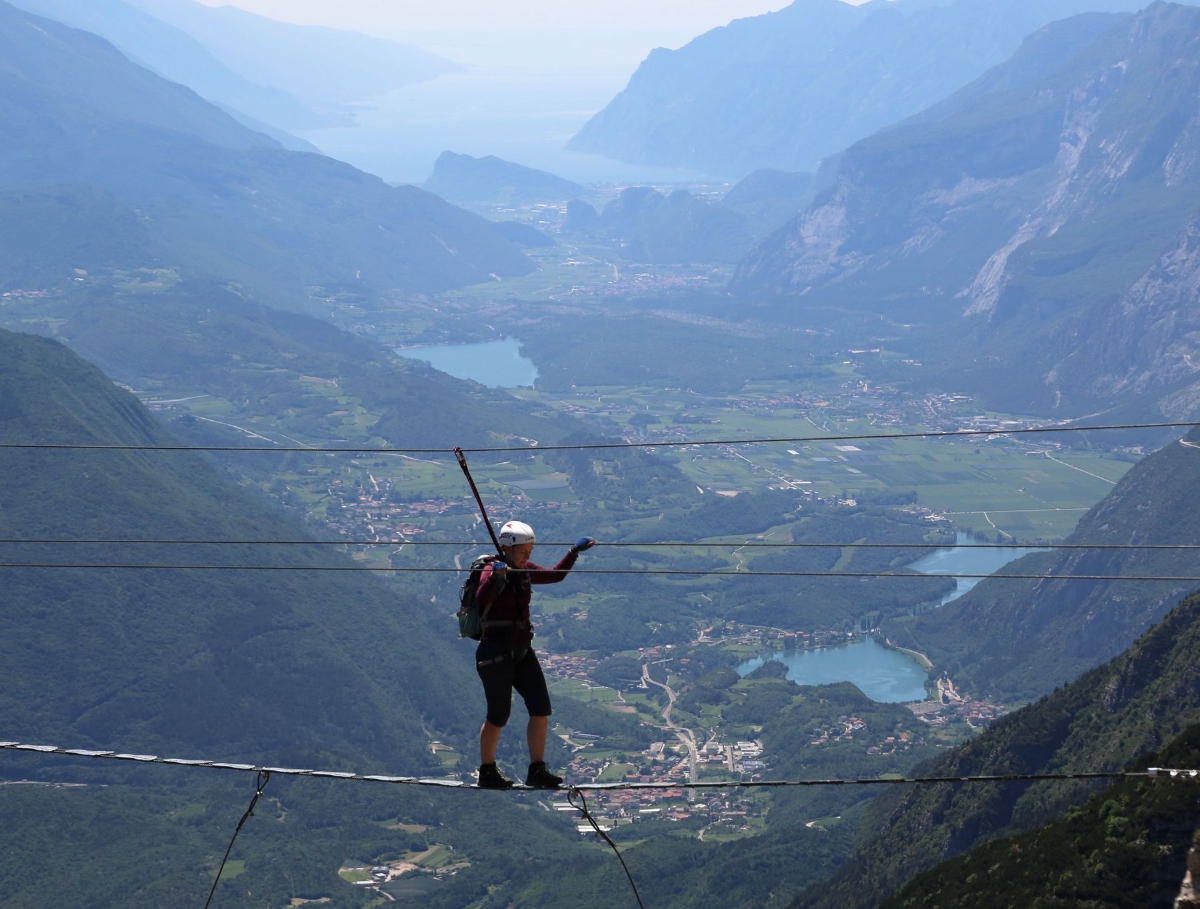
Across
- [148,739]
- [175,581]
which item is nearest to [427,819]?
[148,739]

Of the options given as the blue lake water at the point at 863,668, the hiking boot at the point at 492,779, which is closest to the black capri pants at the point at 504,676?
the hiking boot at the point at 492,779

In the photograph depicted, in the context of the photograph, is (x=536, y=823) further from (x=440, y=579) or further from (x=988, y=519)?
(x=988, y=519)

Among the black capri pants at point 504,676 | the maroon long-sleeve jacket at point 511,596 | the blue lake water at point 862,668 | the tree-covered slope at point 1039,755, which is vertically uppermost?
the maroon long-sleeve jacket at point 511,596

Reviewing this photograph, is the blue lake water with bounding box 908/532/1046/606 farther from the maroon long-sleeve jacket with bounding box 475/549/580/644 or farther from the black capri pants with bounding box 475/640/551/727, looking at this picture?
the maroon long-sleeve jacket with bounding box 475/549/580/644

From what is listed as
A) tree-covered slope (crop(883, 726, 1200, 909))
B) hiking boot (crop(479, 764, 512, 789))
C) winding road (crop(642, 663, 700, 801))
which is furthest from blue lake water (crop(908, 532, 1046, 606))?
hiking boot (crop(479, 764, 512, 789))

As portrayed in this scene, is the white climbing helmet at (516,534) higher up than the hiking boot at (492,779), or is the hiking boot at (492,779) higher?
the white climbing helmet at (516,534)

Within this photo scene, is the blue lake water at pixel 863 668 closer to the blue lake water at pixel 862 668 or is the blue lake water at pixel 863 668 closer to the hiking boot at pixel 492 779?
the blue lake water at pixel 862 668
